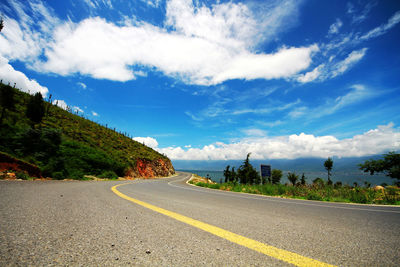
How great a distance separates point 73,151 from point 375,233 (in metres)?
28.9

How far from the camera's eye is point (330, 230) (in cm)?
261

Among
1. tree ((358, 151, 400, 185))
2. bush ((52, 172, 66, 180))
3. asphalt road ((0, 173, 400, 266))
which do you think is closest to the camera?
asphalt road ((0, 173, 400, 266))

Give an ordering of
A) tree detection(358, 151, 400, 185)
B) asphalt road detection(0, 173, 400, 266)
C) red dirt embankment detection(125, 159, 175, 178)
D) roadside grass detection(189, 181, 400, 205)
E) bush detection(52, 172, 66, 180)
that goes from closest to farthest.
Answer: asphalt road detection(0, 173, 400, 266) < roadside grass detection(189, 181, 400, 205) < bush detection(52, 172, 66, 180) < tree detection(358, 151, 400, 185) < red dirt embankment detection(125, 159, 175, 178)

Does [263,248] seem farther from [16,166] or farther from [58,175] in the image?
[58,175]

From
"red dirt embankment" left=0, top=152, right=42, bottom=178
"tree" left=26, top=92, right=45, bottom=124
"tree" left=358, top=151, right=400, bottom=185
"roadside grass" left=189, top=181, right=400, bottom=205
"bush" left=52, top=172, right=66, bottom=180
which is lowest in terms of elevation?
"bush" left=52, top=172, right=66, bottom=180

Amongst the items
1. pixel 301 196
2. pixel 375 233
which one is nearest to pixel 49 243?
pixel 375 233

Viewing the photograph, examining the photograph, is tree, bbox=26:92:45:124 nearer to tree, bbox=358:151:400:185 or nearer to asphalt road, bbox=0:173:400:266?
asphalt road, bbox=0:173:400:266

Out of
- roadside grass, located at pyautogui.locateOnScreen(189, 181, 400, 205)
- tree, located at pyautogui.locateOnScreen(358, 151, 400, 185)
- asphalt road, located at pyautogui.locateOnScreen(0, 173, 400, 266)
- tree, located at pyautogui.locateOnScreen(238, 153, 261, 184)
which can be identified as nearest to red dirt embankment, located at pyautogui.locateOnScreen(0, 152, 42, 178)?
asphalt road, located at pyautogui.locateOnScreen(0, 173, 400, 266)

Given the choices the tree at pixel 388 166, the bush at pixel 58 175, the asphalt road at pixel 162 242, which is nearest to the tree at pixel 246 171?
the tree at pixel 388 166

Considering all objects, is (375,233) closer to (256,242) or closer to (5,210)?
(256,242)

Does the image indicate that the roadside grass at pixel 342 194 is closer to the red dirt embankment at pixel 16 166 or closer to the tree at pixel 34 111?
the red dirt embankment at pixel 16 166

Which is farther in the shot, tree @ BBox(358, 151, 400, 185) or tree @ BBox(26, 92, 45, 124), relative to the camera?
tree @ BBox(26, 92, 45, 124)

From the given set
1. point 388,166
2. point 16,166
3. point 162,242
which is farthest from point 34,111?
point 388,166

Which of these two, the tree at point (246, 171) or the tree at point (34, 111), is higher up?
the tree at point (34, 111)
